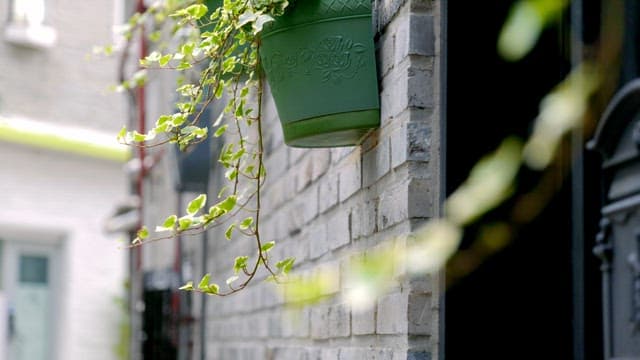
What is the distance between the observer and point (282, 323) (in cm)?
325

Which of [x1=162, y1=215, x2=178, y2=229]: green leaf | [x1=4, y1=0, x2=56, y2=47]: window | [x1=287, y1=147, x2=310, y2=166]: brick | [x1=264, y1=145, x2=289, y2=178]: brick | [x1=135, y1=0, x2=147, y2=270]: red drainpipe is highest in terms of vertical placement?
[x1=4, y1=0, x2=56, y2=47]: window

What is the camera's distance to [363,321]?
7.39 feet

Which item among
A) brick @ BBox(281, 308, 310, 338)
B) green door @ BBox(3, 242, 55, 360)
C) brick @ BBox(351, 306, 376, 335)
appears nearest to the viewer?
brick @ BBox(351, 306, 376, 335)

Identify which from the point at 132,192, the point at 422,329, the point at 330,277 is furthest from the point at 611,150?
the point at 132,192

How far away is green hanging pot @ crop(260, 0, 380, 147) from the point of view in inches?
80.4

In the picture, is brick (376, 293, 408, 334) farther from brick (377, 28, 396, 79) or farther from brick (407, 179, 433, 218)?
brick (377, 28, 396, 79)

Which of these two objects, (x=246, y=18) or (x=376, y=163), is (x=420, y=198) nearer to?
(x=376, y=163)

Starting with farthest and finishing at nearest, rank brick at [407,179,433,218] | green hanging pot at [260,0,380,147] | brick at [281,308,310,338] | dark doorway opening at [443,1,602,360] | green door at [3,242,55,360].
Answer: green door at [3,242,55,360] → brick at [281,308,310,338] → green hanging pot at [260,0,380,147] → brick at [407,179,433,218] → dark doorway opening at [443,1,602,360]

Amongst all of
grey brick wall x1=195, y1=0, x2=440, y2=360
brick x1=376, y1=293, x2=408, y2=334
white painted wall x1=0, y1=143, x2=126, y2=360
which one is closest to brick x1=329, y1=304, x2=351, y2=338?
grey brick wall x1=195, y1=0, x2=440, y2=360

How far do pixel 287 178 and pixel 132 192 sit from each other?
5541mm

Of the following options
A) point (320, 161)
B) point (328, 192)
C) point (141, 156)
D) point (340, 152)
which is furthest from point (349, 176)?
point (141, 156)

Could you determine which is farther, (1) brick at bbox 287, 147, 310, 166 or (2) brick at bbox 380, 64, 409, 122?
(1) brick at bbox 287, 147, 310, 166

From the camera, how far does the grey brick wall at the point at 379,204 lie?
193 centimetres

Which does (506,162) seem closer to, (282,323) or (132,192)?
(282,323)
